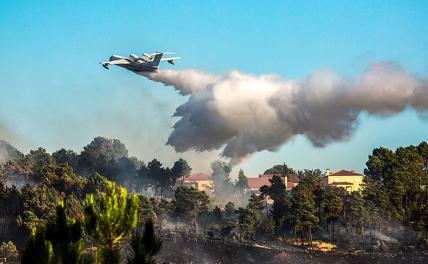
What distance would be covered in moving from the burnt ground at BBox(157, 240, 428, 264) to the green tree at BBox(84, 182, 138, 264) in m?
67.3

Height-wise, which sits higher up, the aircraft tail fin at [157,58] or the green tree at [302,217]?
the aircraft tail fin at [157,58]

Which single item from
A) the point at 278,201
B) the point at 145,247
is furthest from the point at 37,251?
the point at 278,201

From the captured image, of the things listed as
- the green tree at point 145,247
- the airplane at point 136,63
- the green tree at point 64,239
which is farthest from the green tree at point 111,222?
the airplane at point 136,63

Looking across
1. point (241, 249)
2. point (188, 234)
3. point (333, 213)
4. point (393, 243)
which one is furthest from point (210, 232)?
Result: point (393, 243)

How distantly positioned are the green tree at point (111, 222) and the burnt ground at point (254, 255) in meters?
67.3

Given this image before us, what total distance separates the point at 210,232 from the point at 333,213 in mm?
23916

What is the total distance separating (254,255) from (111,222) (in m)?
77.6

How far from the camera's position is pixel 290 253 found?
366ft

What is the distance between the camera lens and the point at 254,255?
11200cm

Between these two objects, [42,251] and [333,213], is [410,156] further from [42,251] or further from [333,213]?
[42,251]

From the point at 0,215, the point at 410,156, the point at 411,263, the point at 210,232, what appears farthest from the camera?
the point at 410,156

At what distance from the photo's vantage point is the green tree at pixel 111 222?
36.7 metres

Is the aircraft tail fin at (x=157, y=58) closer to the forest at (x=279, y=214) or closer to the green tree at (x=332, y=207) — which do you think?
the forest at (x=279, y=214)

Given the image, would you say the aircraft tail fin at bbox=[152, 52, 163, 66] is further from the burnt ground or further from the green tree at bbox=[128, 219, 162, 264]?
the green tree at bbox=[128, 219, 162, 264]
